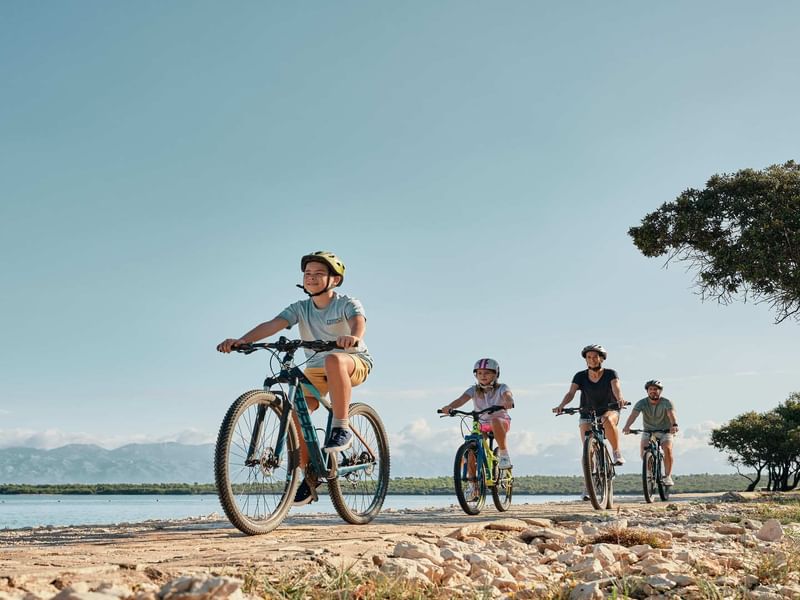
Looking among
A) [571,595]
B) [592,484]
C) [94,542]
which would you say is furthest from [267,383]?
[592,484]

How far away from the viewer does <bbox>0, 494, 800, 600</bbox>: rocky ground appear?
3.43 m

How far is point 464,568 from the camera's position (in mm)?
4438

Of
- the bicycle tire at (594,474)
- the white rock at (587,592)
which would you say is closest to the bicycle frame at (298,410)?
the white rock at (587,592)

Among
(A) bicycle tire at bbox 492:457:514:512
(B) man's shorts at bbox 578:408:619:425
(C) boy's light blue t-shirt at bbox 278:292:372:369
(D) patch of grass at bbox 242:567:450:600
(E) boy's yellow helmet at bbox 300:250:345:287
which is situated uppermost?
(E) boy's yellow helmet at bbox 300:250:345:287

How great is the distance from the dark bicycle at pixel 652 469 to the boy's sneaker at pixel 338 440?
29.3ft

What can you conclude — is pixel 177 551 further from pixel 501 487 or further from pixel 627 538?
pixel 501 487

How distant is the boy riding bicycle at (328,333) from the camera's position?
616 cm

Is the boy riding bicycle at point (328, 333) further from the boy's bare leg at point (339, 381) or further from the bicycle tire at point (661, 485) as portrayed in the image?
the bicycle tire at point (661, 485)

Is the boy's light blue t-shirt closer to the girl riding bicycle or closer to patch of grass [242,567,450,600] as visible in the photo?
patch of grass [242,567,450,600]

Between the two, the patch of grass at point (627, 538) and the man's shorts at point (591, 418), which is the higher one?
the man's shorts at point (591, 418)

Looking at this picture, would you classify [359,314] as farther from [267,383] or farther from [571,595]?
[571,595]

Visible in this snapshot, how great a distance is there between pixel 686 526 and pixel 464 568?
4237 mm

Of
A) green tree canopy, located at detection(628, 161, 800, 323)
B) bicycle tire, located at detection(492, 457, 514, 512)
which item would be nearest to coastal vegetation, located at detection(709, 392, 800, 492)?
green tree canopy, located at detection(628, 161, 800, 323)

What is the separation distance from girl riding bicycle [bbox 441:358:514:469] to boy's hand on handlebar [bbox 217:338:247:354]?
4.41m
